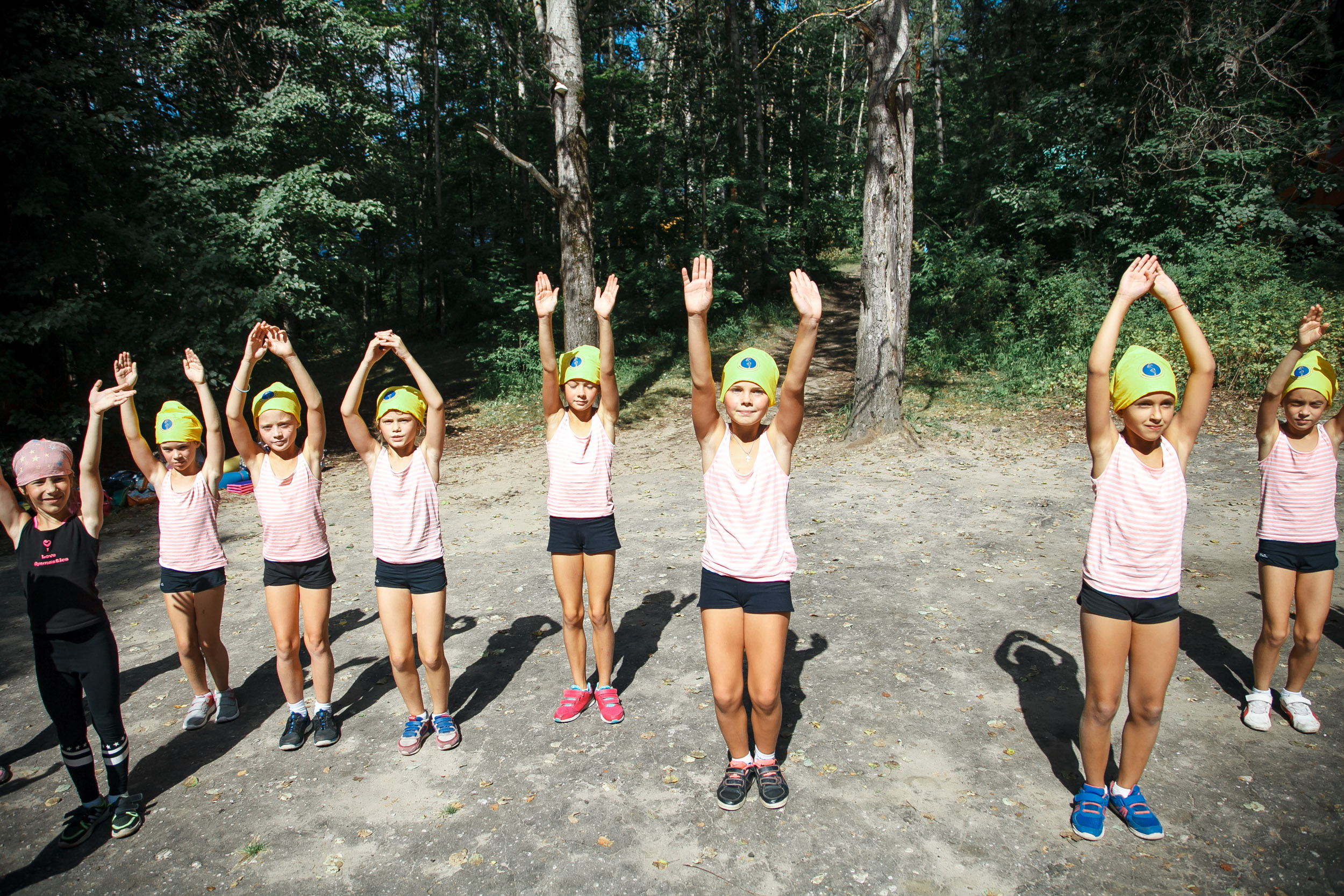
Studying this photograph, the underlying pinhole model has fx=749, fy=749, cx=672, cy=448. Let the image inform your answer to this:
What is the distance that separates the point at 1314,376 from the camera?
4.11 m

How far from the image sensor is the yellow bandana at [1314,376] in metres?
4.11

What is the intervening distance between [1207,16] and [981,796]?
1797 centimetres

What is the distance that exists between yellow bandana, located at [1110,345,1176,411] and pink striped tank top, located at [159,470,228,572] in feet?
15.9

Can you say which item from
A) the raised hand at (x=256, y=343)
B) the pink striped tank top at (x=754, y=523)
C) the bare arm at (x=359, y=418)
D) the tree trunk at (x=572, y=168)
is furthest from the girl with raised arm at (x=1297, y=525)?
the tree trunk at (x=572, y=168)

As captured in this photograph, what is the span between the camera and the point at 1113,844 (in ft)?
11.0

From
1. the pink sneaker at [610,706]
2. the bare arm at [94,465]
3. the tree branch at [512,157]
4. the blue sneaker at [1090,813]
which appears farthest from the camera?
the tree branch at [512,157]

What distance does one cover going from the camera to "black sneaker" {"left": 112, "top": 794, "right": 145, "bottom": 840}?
145 inches

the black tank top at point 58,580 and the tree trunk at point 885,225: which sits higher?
the tree trunk at point 885,225

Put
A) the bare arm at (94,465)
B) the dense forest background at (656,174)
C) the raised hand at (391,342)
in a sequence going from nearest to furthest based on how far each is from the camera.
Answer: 1. the bare arm at (94,465)
2. the raised hand at (391,342)
3. the dense forest background at (656,174)

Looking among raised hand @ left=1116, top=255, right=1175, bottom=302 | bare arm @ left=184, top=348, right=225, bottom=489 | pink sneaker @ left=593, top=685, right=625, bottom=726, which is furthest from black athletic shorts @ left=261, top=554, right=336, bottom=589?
raised hand @ left=1116, top=255, right=1175, bottom=302

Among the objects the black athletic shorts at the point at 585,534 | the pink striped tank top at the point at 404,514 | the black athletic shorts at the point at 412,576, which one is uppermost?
the pink striped tank top at the point at 404,514

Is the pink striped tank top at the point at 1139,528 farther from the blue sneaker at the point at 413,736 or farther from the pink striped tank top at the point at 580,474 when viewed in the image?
the blue sneaker at the point at 413,736

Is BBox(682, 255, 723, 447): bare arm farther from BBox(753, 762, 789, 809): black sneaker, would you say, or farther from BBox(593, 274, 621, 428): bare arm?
BBox(753, 762, 789, 809): black sneaker

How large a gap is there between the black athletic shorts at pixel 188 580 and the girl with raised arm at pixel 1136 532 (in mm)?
4729
